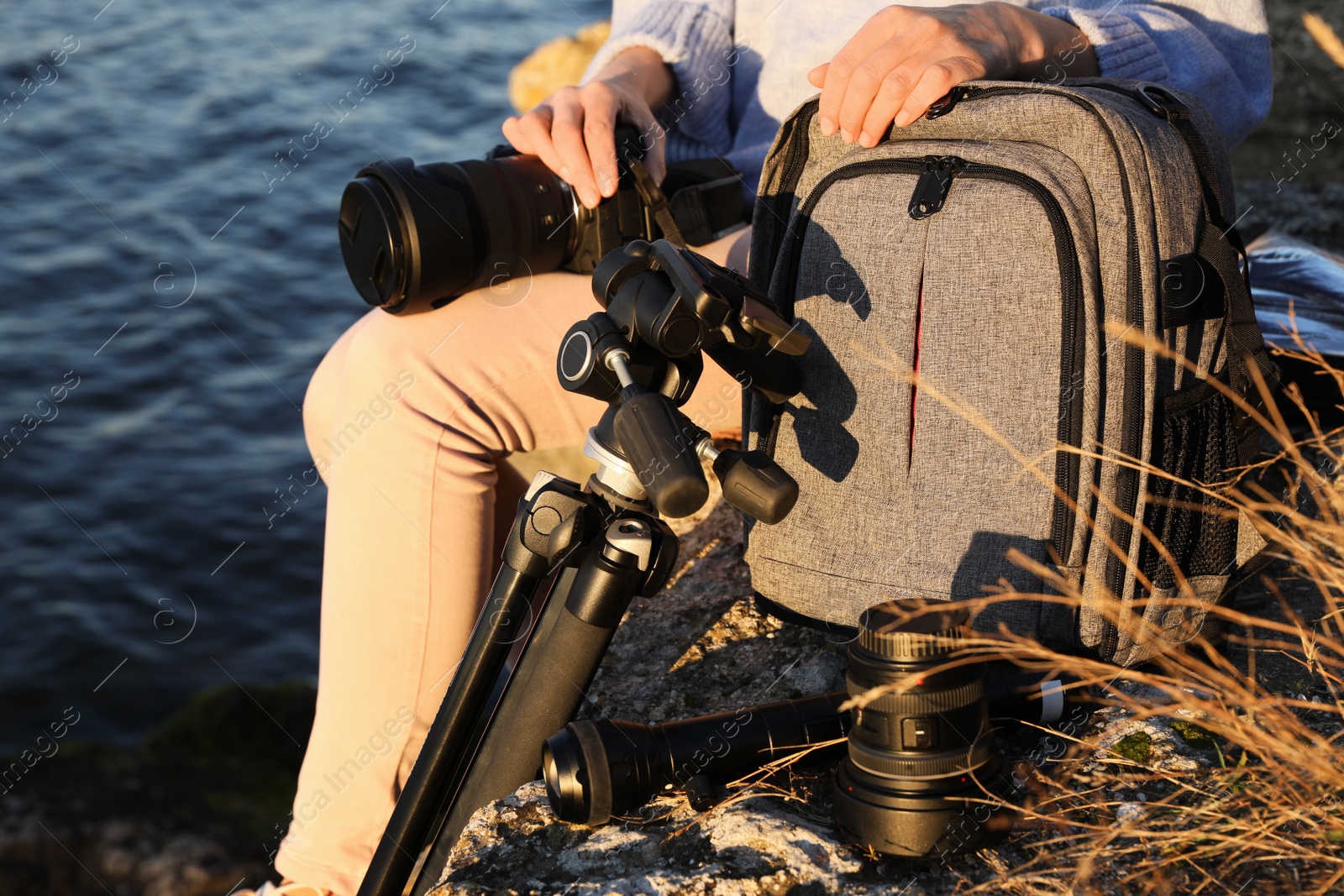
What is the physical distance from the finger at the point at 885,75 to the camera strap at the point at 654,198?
34 cm

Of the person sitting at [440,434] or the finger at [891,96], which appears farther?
the person sitting at [440,434]

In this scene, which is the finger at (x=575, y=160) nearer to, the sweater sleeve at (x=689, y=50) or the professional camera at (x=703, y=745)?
the sweater sleeve at (x=689, y=50)

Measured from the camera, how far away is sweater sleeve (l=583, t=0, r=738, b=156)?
78.3 inches

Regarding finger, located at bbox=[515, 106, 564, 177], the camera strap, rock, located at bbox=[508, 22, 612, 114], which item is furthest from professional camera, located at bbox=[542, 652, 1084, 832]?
rock, located at bbox=[508, 22, 612, 114]

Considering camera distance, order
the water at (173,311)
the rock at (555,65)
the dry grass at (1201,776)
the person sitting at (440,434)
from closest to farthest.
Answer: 1. the dry grass at (1201,776)
2. the person sitting at (440,434)
3. the water at (173,311)
4. the rock at (555,65)

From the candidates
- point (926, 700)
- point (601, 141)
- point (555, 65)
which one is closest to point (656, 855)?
point (926, 700)

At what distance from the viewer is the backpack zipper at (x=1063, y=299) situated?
54.5 inches

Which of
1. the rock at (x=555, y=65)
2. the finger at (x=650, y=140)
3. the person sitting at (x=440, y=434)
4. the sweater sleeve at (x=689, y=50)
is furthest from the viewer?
the rock at (x=555, y=65)

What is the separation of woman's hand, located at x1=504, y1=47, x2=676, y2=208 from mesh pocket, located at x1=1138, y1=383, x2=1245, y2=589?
85 centimetres

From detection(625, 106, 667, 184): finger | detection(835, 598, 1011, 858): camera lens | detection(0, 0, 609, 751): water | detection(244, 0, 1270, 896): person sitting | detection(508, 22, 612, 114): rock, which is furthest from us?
detection(508, 22, 612, 114): rock

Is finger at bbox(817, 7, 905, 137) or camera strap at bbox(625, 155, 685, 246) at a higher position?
finger at bbox(817, 7, 905, 137)

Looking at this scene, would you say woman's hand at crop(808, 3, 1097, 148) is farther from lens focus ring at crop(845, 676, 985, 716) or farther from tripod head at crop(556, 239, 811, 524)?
lens focus ring at crop(845, 676, 985, 716)

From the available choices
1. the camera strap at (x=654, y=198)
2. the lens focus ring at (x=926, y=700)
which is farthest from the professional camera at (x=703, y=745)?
the camera strap at (x=654, y=198)

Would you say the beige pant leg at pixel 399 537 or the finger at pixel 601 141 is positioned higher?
the finger at pixel 601 141
